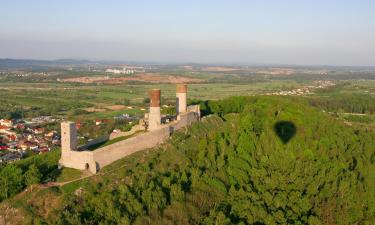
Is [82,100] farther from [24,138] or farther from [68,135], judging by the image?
[68,135]

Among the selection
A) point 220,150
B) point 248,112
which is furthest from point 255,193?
point 248,112

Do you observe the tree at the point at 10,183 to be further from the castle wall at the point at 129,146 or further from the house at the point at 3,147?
the house at the point at 3,147

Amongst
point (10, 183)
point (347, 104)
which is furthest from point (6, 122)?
point (347, 104)

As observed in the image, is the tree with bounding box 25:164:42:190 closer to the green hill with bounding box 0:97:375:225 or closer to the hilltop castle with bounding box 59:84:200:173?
the green hill with bounding box 0:97:375:225

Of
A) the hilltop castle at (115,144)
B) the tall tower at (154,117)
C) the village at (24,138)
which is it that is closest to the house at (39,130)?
the village at (24,138)

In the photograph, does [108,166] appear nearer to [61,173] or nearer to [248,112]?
[61,173]

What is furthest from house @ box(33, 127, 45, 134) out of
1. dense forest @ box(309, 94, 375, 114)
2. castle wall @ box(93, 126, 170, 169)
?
dense forest @ box(309, 94, 375, 114)
